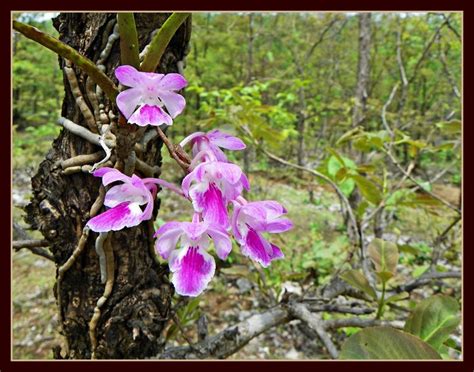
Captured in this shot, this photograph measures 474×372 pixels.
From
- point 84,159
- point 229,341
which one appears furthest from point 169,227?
point 229,341

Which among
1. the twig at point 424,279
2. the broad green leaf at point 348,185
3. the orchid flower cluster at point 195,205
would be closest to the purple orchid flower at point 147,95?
the orchid flower cluster at point 195,205

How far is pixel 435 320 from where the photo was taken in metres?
0.70

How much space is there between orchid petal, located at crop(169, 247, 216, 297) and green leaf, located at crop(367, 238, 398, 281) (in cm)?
55

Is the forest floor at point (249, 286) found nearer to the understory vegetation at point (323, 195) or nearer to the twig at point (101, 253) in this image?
the understory vegetation at point (323, 195)

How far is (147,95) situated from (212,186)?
0.13 m

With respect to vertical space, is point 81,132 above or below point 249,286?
above

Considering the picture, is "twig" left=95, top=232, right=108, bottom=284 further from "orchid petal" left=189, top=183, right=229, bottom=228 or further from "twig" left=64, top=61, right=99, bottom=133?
"orchid petal" left=189, top=183, right=229, bottom=228

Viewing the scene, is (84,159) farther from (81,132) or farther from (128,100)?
(128,100)

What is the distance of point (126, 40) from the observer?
1.45 ft

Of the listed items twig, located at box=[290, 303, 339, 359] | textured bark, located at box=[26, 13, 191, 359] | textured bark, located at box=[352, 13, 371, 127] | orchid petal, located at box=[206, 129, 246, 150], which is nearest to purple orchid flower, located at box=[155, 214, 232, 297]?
orchid petal, located at box=[206, 129, 246, 150]

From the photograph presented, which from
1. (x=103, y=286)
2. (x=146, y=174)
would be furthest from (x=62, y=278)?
(x=146, y=174)

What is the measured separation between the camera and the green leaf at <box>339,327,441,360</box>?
48 cm

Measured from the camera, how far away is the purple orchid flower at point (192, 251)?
41 centimetres
